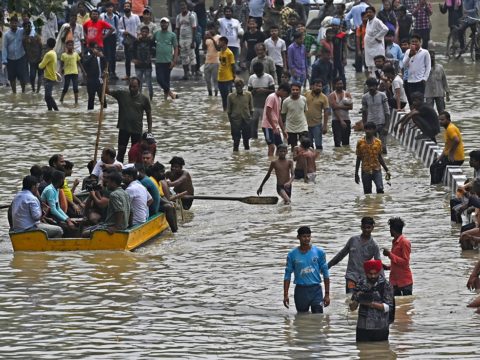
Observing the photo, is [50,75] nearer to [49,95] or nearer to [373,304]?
[49,95]

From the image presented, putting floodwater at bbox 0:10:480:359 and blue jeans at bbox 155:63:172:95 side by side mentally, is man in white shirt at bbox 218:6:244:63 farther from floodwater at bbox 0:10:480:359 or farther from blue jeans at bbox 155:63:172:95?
floodwater at bbox 0:10:480:359

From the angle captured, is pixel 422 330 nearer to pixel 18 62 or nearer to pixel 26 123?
pixel 26 123

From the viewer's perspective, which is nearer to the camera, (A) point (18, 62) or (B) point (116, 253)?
(B) point (116, 253)

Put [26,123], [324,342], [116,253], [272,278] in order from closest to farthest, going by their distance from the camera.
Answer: [324,342]
[272,278]
[116,253]
[26,123]

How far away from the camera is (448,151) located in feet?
86.2

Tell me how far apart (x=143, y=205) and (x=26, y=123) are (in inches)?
478

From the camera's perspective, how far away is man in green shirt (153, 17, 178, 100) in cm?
3691

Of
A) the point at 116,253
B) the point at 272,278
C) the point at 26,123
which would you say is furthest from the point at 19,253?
the point at 26,123

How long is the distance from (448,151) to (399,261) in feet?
25.8

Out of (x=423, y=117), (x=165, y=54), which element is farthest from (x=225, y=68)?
(x=423, y=117)

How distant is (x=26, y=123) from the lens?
1358 inches

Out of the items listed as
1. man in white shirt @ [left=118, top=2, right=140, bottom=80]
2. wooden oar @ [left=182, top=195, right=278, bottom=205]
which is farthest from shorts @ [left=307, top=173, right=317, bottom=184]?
man in white shirt @ [left=118, top=2, right=140, bottom=80]

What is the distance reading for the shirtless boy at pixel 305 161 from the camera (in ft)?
87.4

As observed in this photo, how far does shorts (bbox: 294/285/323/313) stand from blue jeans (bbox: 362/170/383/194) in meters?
7.75
